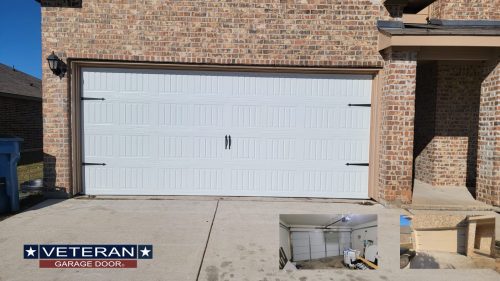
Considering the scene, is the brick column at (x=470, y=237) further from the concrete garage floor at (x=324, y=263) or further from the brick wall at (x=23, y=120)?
the brick wall at (x=23, y=120)

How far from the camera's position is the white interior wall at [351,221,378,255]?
3.23 metres

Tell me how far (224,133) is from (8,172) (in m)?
3.80

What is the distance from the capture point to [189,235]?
4.05m

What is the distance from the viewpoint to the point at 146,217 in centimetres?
475

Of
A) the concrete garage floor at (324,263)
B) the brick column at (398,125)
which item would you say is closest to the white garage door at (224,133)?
the brick column at (398,125)

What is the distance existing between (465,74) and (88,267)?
8431mm

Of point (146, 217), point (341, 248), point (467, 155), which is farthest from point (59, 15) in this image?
point (467, 155)

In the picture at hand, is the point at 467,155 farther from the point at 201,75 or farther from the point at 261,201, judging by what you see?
the point at 201,75

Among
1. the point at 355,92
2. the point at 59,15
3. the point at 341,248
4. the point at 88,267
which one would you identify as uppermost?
the point at 59,15

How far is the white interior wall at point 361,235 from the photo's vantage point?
3.23m

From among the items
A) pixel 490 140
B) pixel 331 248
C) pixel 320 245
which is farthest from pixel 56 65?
pixel 490 140

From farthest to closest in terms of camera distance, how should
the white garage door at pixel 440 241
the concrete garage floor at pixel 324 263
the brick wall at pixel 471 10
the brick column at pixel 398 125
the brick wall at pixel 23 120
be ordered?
the brick wall at pixel 23 120
the brick wall at pixel 471 10
the brick column at pixel 398 125
the white garage door at pixel 440 241
the concrete garage floor at pixel 324 263

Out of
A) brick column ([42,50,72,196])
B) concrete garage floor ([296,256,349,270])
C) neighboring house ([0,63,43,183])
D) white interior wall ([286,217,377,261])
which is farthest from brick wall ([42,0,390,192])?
neighboring house ([0,63,43,183])

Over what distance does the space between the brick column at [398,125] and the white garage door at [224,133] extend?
50cm
